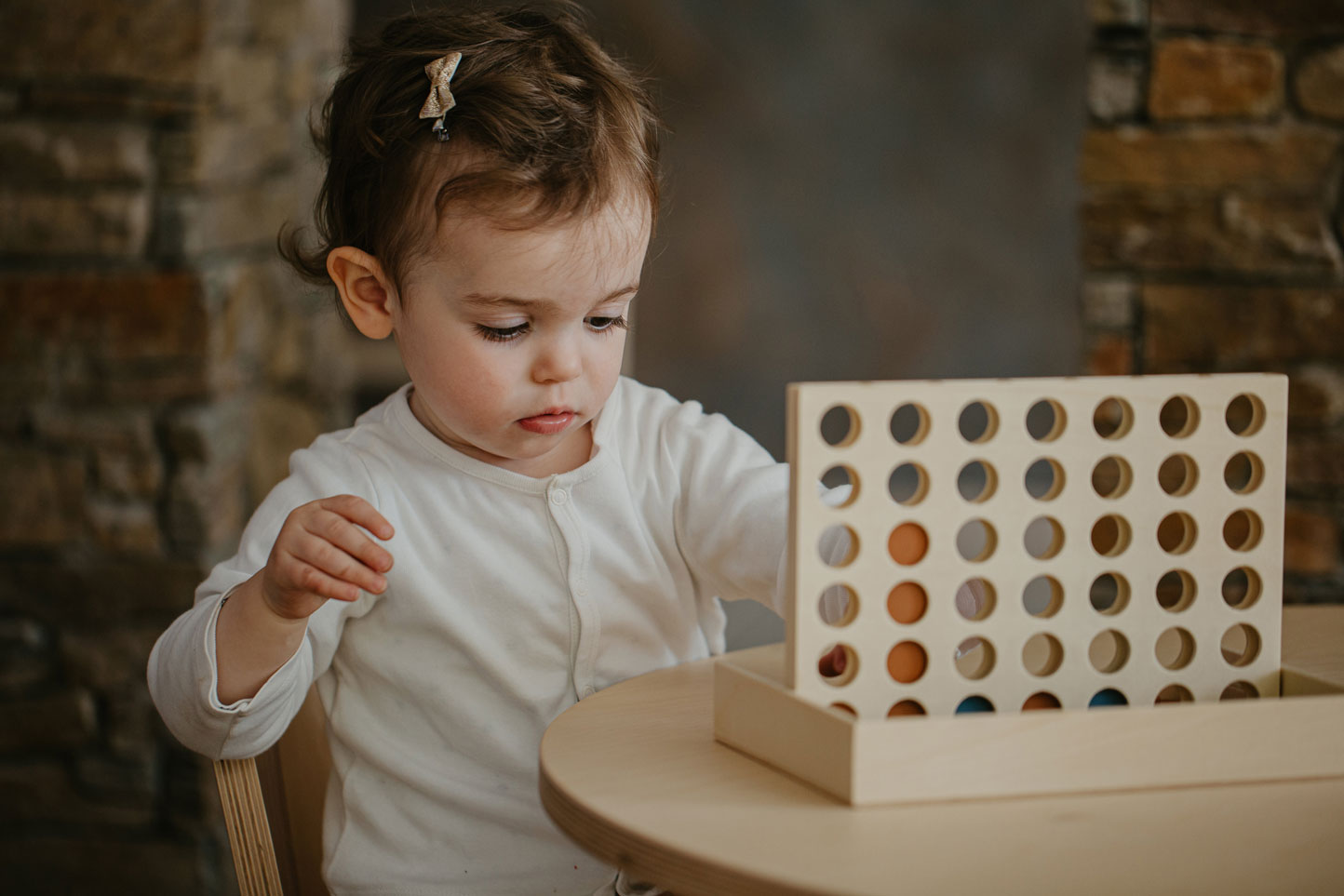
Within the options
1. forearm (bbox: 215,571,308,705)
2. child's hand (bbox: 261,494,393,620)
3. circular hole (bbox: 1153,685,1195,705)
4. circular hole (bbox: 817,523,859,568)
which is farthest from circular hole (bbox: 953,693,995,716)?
forearm (bbox: 215,571,308,705)

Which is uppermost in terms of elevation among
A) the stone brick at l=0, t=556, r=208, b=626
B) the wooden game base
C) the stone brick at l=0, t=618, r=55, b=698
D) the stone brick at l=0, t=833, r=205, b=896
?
the wooden game base

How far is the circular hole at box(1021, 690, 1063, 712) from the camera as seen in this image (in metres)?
0.78

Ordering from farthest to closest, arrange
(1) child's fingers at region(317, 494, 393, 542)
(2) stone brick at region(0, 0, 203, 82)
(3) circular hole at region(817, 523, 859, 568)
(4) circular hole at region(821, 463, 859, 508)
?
(2) stone brick at region(0, 0, 203, 82)
(3) circular hole at region(817, 523, 859, 568)
(1) child's fingers at region(317, 494, 393, 542)
(4) circular hole at region(821, 463, 859, 508)

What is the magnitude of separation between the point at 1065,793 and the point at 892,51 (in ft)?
12.4

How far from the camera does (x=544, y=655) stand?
114 cm

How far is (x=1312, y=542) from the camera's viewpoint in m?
1.91

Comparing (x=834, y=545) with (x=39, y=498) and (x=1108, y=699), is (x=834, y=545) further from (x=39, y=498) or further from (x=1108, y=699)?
(x=39, y=498)

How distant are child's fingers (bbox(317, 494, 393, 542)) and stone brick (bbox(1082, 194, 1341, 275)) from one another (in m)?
1.39

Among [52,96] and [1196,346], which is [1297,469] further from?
[52,96]

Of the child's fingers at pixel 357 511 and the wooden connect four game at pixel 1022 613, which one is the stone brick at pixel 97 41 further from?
the wooden connect four game at pixel 1022 613

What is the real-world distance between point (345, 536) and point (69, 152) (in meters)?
1.18

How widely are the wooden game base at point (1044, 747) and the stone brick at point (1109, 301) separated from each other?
1249 millimetres

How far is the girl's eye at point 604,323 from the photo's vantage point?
108 centimetres

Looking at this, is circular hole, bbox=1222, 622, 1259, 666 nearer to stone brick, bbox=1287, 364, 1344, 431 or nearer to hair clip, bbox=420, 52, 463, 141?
hair clip, bbox=420, 52, 463, 141
